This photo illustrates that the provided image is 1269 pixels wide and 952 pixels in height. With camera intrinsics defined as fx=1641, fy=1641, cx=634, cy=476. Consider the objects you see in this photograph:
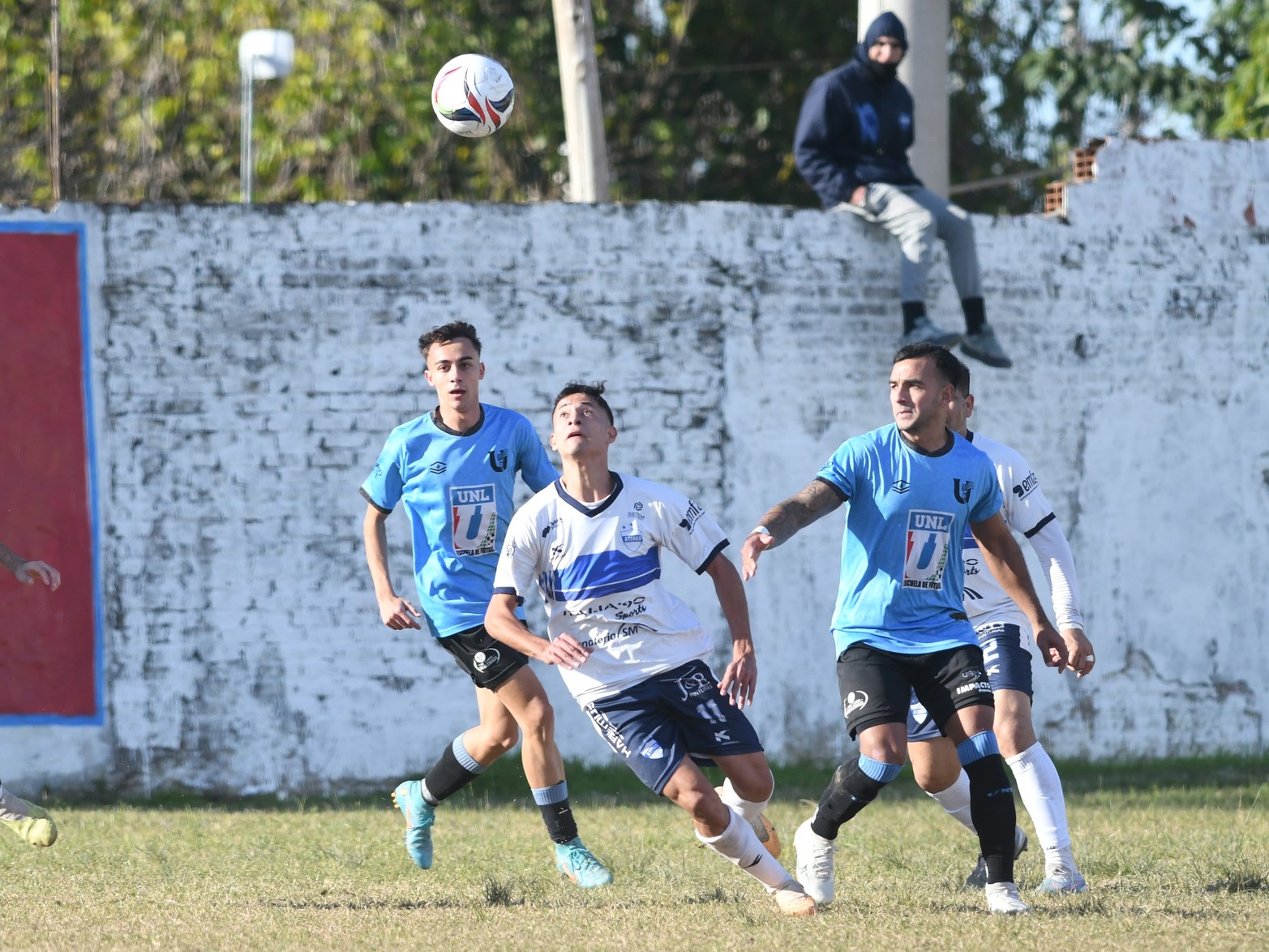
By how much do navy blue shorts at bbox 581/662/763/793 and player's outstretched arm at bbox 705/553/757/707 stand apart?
0.10 meters

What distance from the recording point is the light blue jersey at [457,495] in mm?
6766

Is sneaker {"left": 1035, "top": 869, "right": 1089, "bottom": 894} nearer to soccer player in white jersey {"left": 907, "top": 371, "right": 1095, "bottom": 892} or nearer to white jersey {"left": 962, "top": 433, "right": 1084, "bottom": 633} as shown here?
soccer player in white jersey {"left": 907, "top": 371, "right": 1095, "bottom": 892}

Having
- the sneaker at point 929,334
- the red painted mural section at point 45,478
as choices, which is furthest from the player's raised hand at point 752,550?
the red painted mural section at point 45,478

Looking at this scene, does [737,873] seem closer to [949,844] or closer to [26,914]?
[949,844]

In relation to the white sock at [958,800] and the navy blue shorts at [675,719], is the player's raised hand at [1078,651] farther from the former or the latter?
the navy blue shorts at [675,719]

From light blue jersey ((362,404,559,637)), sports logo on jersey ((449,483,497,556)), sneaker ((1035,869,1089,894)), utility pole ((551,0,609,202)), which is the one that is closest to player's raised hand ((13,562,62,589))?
light blue jersey ((362,404,559,637))

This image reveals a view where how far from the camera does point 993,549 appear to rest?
19.7ft

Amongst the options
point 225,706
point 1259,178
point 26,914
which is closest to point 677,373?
point 225,706

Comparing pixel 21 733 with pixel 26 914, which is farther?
pixel 21 733

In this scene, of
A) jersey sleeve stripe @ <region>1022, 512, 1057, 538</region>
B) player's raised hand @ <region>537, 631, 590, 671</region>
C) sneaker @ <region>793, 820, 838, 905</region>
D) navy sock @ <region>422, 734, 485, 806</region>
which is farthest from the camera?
navy sock @ <region>422, 734, 485, 806</region>

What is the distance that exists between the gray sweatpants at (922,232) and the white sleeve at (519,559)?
4462mm

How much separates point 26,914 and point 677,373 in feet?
16.9

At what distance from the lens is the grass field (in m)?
5.29

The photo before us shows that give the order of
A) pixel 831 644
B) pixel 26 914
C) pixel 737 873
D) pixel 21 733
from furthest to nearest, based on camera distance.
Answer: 1. pixel 831 644
2. pixel 21 733
3. pixel 737 873
4. pixel 26 914
